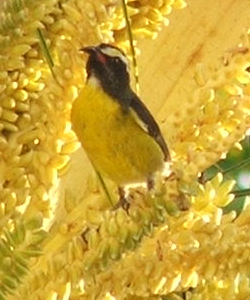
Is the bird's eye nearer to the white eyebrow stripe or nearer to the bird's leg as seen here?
the white eyebrow stripe

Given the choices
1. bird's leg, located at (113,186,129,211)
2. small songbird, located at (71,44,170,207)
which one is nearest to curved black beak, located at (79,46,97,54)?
small songbird, located at (71,44,170,207)

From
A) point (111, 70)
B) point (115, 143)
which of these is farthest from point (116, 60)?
point (115, 143)

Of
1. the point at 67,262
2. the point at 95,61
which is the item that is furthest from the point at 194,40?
the point at 67,262

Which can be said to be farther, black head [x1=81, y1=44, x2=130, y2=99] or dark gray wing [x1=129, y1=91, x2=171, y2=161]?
black head [x1=81, y1=44, x2=130, y2=99]

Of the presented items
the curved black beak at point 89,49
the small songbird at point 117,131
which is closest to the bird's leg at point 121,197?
the small songbird at point 117,131

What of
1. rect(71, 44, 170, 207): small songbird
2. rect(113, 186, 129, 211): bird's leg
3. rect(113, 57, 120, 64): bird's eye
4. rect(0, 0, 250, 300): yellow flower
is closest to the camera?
rect(0, 0, 250, 300): yellow flower

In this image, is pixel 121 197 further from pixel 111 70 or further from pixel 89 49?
pixel 111 70
